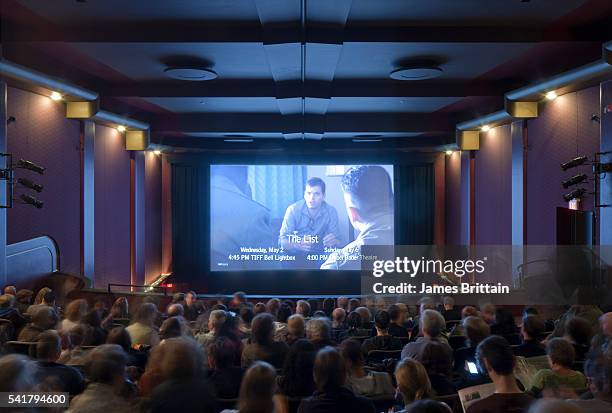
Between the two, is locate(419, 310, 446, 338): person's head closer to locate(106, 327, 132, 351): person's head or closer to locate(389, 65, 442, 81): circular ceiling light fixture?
locate(106, 327, 132, 351): person's head

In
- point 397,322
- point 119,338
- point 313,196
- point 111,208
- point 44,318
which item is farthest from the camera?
point 313,196

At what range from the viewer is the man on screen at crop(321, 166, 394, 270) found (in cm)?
1352

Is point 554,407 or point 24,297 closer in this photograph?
point 554,407

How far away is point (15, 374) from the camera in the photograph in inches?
94.0

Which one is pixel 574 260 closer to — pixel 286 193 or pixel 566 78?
pixel 566 78

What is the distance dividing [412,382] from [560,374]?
3.38 ft

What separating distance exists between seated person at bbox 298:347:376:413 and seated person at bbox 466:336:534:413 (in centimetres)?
51

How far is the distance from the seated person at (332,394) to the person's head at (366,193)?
10906mm

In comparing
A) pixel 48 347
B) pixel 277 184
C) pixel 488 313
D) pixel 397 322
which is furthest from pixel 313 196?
pixel 48 347

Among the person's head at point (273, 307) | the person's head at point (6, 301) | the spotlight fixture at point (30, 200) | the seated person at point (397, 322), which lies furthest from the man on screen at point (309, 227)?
the person's head at point (6, 301)

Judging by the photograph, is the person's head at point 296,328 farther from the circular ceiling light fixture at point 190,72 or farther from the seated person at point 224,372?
the circular ceiling light fixture at point 190,72

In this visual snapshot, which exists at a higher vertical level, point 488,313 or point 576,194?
point 576,194

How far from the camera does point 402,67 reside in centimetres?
764

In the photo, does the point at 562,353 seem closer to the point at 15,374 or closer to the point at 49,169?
the point at 15,374
